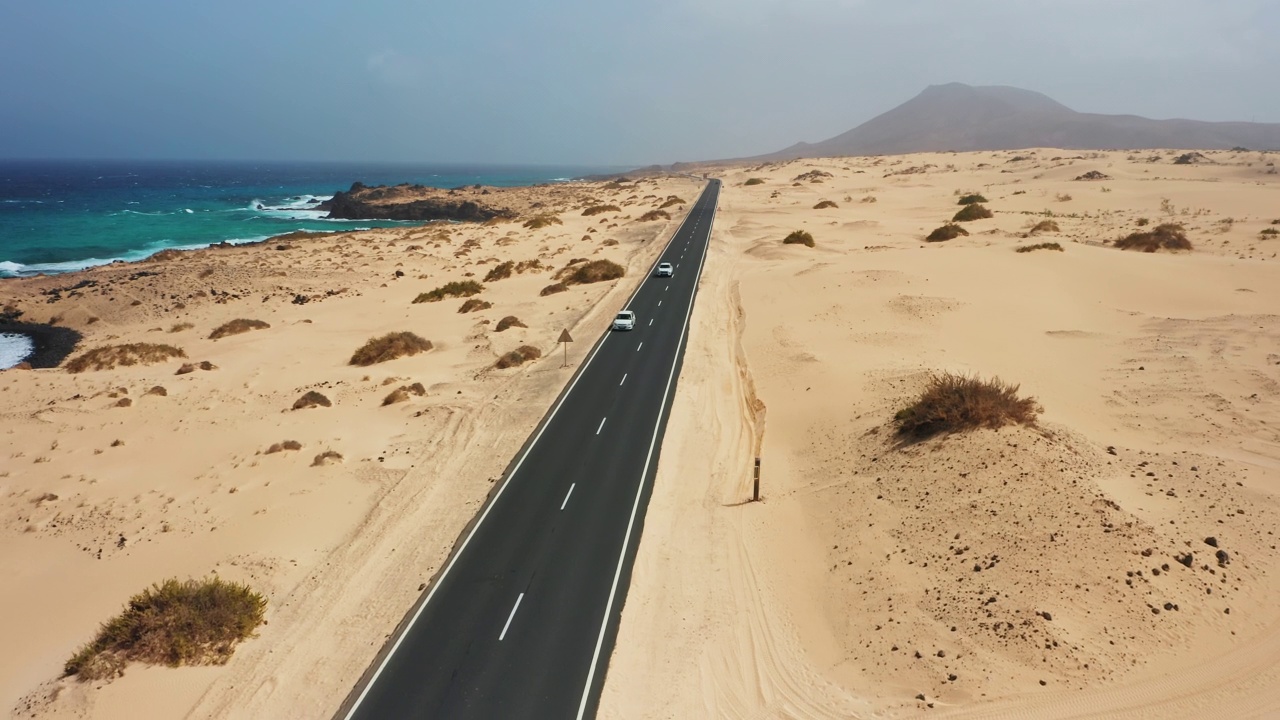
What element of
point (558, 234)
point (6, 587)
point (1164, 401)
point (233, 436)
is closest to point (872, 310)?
point (1164, 401)

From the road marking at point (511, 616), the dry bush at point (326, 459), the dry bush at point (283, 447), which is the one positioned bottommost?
the road marking at point (511, 616)

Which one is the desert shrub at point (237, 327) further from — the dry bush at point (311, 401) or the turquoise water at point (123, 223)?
the turquoise water at point (123, 223)

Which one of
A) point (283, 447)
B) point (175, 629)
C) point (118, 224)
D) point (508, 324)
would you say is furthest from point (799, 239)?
point (118, 224)

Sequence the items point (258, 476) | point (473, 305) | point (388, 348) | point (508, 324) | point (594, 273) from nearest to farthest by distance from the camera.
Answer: point (258, 476), point (388, 348), point (508, 324), point (473, 305), point (594, 273)

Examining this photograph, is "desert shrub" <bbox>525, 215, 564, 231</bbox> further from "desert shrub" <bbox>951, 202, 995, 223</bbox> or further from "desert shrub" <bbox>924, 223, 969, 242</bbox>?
"desert shrub" <bbox>951, 202, 995, 223</bbox>

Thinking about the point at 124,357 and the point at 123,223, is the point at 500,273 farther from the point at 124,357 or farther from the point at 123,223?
the point at 123,223

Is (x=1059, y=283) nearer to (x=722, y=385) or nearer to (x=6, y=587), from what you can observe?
(x=722, y=385)

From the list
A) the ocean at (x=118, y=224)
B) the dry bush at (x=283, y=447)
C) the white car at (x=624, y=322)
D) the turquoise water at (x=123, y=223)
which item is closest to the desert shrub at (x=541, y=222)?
the ocean at (x=118, y=224)
